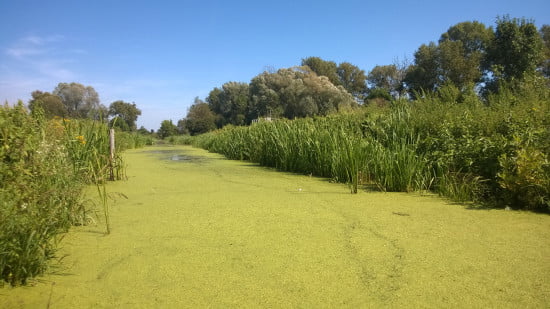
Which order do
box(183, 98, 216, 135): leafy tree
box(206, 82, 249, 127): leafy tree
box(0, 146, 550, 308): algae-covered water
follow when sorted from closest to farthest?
box(0, 146, 550, 308): algae-covered water
box(183, 98, 216, 135): leafy tree
box(206, 82, 249, 127): leafy tree

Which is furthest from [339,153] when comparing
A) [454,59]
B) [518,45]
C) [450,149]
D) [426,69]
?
[426,69]

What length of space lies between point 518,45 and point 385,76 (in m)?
16.5

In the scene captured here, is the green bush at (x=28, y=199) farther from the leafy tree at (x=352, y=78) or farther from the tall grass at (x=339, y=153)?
the leafy tree at (x=352, y=78)

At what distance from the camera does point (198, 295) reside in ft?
Answer: 4.96

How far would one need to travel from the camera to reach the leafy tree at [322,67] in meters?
33.3

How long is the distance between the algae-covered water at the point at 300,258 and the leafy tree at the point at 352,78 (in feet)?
111

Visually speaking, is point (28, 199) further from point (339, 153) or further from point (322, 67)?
point (322, 67)

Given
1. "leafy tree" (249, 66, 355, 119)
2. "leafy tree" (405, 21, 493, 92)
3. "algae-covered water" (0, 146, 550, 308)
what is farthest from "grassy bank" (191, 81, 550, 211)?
"leafy tree" (249, 66, 355, 119)

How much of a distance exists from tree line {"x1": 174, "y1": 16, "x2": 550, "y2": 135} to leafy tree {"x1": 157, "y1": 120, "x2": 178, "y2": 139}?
94mm

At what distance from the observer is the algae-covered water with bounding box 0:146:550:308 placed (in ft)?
4.88

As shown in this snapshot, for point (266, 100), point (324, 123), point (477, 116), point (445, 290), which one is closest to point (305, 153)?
point (324, 123)

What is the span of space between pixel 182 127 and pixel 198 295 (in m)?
33.9

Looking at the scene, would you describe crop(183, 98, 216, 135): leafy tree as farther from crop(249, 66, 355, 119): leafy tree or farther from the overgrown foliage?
the overgrown foliage

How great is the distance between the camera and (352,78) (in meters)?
36.1
